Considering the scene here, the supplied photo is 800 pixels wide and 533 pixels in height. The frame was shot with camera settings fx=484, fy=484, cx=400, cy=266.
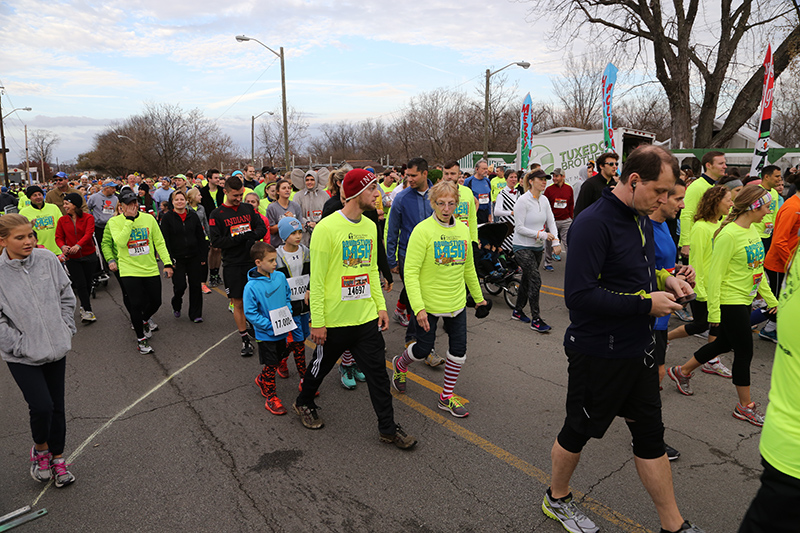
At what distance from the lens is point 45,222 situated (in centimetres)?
788

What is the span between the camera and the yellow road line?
2.99 m

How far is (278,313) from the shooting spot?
15.3ft

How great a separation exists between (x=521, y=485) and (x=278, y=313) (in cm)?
263

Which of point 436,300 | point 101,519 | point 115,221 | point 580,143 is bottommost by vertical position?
point 101,519

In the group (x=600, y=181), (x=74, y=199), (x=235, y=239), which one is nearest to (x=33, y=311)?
(x=235, y=239)

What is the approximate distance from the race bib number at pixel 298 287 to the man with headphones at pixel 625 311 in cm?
306

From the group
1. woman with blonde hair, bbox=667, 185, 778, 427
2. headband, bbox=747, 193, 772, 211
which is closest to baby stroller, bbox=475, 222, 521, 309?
woman with blonde hair, bbox=667, 185, 778, 427

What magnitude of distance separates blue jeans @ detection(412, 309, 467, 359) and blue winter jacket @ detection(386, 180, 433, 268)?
1720mm

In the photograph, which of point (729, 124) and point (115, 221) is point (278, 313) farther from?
point (729, 124)

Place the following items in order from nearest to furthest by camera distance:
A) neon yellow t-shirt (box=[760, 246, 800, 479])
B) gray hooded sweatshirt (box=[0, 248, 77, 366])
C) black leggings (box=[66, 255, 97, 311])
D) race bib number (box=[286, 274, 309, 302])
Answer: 1. neon yellow t-shirt (box=[760, 246, 800, 479])
2. gray hooded sweatshirt (box=[0, 248, 77, 366])
3. race bib number (box=[286, 274, 309, 302])
4. black leggings (box=[66, 255, 97, 311])

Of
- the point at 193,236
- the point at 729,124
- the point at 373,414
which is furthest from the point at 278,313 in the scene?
the point at 729,124

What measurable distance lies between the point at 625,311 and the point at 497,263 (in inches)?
219

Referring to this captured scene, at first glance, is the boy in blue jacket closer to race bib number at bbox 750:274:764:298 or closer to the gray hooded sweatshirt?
the gray hooded sweatshirt

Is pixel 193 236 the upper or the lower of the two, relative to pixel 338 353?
upper
